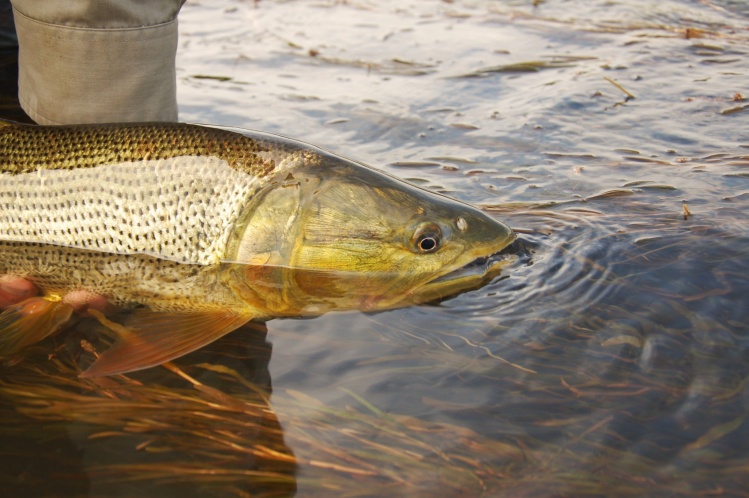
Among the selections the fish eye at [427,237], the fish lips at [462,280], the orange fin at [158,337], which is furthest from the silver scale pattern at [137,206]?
the fish lips at [462,280]

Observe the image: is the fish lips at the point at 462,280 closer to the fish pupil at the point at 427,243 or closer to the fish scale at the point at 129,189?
the fish pupil at the point at 427,243

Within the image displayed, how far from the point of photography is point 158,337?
135 inches

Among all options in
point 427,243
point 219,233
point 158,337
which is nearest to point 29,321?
point 158,337

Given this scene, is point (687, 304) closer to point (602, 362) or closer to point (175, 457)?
point (602, 362)

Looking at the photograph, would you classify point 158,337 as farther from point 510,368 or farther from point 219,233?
point 510,368

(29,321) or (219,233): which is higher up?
(219,233)

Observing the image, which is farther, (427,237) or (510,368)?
(427,237)

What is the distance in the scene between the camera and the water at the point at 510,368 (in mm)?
2744

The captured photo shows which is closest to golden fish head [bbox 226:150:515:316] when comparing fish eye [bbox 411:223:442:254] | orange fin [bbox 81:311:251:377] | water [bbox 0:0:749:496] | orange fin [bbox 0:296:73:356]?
fish eye [bbox 411:223:442:254]

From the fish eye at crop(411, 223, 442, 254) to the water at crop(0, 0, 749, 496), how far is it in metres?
0.28

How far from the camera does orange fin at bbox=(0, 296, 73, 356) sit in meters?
3.55

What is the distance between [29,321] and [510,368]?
211cm

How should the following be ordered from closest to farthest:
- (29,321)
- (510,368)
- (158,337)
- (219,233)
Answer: (510,368)
(158,337)
(29,321)
(219,233)

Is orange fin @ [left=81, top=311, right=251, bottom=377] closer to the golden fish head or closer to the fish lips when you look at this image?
the golden fish head
